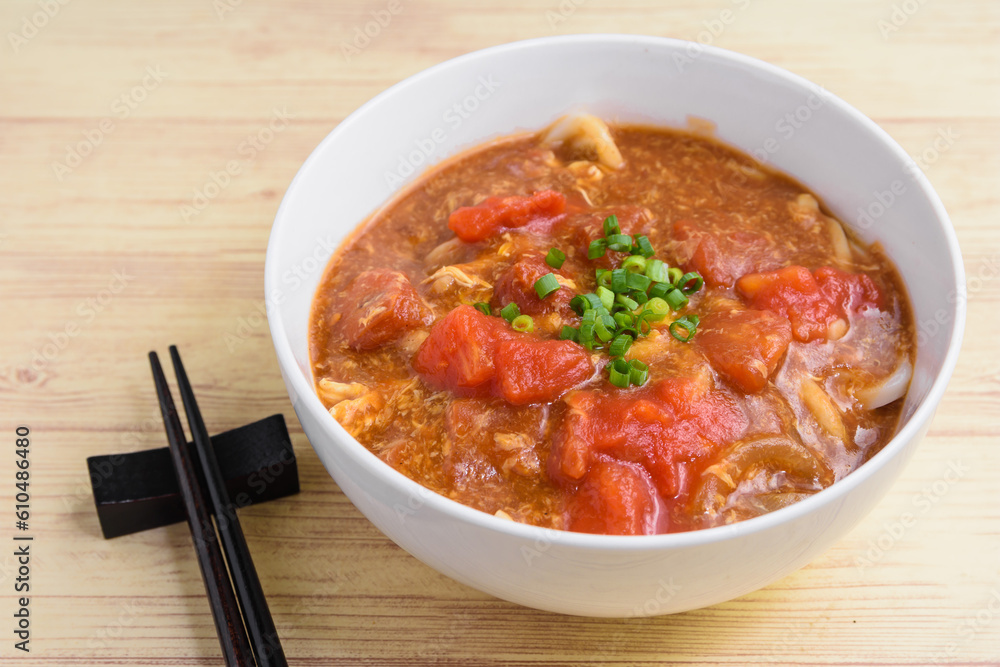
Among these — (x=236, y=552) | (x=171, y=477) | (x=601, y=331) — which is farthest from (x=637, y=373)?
(x=171, y=477)

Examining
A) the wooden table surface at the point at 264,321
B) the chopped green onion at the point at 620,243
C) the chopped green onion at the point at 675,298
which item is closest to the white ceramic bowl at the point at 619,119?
the wooden table surface at the point at 264,321

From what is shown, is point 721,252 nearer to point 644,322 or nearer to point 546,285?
point 644,322

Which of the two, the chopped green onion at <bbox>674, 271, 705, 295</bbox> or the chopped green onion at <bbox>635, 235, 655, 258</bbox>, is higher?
the chopped green onion at <bbox>635, 235, 655, 258</bbox>

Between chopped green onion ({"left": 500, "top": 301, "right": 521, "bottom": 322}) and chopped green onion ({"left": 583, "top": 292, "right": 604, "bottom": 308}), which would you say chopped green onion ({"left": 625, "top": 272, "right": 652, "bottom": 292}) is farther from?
chopped green onion ({"left": 500, "top": 301, "right": 521, "bottom": 322})

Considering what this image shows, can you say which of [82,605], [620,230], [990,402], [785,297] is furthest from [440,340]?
[990,402]

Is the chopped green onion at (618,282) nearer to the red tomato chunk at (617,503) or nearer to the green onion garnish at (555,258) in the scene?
the green onion garnish at (555,258)

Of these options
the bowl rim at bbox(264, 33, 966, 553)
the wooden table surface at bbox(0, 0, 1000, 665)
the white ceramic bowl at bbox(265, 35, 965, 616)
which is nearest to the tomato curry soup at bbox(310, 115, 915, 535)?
the white ceramic bowl at bbox(265, 35, 965, 616)
